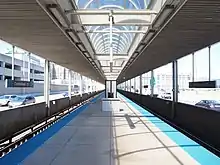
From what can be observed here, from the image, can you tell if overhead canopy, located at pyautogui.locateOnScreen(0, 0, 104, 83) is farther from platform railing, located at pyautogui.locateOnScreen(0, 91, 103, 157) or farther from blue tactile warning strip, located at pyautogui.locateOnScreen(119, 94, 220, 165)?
blue tactile warning strip, located at pyautogui.locateOnScreen(119, 94, 220, 165)

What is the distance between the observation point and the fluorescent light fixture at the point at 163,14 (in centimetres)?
700

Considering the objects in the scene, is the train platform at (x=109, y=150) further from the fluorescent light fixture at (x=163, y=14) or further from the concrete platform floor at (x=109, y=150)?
the fluorescent light fixture at (x=163, y=14)

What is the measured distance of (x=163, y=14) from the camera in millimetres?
7699

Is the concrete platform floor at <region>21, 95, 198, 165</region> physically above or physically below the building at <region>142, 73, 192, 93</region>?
below

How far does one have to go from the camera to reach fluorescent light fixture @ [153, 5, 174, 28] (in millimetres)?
7000

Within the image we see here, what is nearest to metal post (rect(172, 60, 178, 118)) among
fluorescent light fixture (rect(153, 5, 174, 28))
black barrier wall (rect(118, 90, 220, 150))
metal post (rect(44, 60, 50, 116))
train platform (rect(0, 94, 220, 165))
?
black barrier wall (rect(118, 90, 220, 150))

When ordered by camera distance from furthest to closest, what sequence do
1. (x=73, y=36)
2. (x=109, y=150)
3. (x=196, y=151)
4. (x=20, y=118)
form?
(x=20, y=118), (x=73, y=36), (x=109, y=150), (x=196, y=151)

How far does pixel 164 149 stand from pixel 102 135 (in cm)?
302

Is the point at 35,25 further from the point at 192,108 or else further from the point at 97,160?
the point at 192,108

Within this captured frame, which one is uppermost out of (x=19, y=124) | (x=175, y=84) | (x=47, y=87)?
(x=175, y=84)

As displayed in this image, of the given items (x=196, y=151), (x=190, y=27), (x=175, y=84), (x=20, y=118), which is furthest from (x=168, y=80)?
(x=196, y=151)

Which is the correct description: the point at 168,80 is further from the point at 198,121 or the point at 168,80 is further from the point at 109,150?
the point at 109,150

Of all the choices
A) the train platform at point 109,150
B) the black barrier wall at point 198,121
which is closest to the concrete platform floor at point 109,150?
the train platform at point 109,150

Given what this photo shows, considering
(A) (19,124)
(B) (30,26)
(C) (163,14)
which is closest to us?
(C) (163,14)
